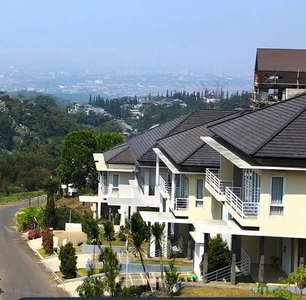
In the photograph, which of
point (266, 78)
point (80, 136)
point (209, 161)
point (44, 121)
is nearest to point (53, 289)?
point (209, 161)

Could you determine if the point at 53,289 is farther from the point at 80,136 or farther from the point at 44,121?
the point at 44,121

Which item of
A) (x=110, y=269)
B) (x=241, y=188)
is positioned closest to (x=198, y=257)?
(x=241, y=188)

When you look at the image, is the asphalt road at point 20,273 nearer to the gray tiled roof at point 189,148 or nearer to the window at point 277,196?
the gray tiled roof at point 189,148

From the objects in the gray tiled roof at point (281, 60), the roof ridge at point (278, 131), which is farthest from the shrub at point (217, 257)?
the gray tiled roof at point (281, 60)

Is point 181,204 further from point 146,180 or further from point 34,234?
point 34,234

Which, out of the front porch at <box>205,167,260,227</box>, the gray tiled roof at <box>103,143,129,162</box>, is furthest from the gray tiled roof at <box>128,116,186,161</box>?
the front porch at <box>205,167,260,227</box>

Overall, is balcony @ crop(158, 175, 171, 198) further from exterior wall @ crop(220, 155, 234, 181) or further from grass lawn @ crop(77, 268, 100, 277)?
grass lawn @ crop(77, 268, 100, 277)
